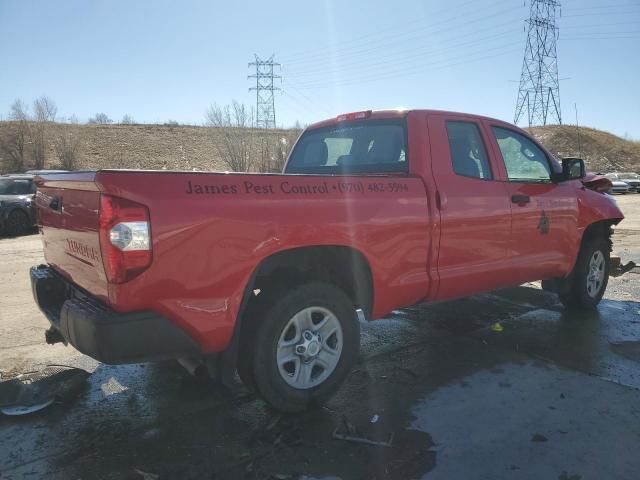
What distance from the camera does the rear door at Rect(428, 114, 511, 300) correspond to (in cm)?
401

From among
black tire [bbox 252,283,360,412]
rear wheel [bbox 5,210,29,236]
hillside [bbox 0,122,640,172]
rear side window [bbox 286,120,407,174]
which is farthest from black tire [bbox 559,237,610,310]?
hillside [bbox 0,122,640,172]

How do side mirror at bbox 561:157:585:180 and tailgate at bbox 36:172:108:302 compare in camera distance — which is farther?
side mirror at bbox 561:157:585:180

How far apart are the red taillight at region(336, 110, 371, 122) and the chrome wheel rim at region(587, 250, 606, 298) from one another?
3.21 m

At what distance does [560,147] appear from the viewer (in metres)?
59.8

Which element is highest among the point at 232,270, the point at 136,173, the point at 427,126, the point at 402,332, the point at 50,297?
the point at 427,126

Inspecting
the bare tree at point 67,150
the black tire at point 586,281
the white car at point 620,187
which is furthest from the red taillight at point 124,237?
the bare tree at point 67,150

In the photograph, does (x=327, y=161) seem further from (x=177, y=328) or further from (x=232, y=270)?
(x=177, y=328)

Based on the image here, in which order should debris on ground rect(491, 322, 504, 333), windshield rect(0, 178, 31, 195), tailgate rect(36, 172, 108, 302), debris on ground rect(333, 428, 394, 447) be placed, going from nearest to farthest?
tailgate rect(36, 172, 108, 302) < debris on ground rect(333, 428, 394, 447) < debris on ground rect(491, 322, 504, 333) < windshield rect(0, 178, 31, 195)

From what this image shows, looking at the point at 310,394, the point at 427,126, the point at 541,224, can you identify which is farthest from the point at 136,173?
the point at 541,224

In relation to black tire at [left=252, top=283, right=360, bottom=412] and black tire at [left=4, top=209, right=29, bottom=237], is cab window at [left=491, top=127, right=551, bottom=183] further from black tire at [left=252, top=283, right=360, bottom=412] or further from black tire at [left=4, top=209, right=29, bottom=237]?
black tire at [left=4, top=209, right=29, bottom=237]

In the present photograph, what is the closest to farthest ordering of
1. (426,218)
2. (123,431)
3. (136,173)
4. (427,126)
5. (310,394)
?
(136,173), (123,431), (310,394), (426,218), (427,126)

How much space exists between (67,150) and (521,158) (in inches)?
1762

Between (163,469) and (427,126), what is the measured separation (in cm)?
302

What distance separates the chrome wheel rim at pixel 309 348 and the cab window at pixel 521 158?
2.28 m
